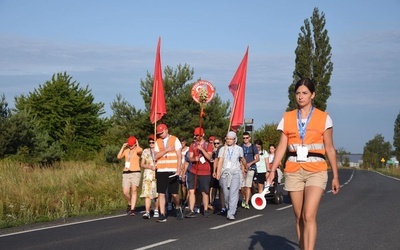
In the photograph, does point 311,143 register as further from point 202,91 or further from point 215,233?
point 202,91

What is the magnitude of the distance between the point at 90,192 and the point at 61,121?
35.0m

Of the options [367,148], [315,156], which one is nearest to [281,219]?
[315,156]

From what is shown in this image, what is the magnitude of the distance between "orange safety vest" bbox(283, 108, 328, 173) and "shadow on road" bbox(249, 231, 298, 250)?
288cm

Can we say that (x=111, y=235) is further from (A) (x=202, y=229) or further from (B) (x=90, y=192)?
(B) (x=90, y=192)

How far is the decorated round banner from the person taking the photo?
1985 cm

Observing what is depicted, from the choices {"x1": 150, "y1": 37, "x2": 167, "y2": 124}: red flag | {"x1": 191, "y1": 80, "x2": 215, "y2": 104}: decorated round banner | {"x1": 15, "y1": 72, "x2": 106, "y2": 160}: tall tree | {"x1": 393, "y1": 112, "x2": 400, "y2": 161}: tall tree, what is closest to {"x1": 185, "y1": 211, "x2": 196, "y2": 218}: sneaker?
{"x1": 150, "y1": 37, "x2": 167, "y2": 124}: red flag

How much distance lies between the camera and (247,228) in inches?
512

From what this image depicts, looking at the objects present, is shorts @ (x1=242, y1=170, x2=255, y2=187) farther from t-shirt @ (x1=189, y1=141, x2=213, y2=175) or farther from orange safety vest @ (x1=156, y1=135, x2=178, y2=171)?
orange safety vest @ (x1=156, y1=135, x2=178, y2=171)

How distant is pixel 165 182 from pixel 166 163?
0.39 m

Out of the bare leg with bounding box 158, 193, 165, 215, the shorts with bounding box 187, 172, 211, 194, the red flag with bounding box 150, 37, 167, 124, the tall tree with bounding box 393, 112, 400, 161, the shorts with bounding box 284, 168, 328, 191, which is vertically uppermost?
the tall tree with bounding box 393, 112, 400, 161

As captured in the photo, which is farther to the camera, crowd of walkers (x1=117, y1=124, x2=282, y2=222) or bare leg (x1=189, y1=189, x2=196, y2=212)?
bare leg (x1=189, y1=189, x2=196, y2=212)

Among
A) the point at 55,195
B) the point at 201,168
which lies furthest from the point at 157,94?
the point at 55,195

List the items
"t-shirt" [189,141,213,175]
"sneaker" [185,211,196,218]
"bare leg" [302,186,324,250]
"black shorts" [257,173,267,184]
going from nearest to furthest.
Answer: "bare leg" [302,186,324,250] → "sneaker" [185,211,196,218] → "t-shirt" [189,141,213,175] → "black shorts" [257,173,267,184]

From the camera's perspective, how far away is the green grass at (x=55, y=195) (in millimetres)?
15693
